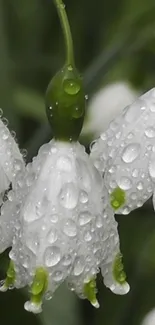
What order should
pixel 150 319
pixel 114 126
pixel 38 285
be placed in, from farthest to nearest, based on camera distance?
pixel 150 319 < pixel 114 126 < pixel 38 285

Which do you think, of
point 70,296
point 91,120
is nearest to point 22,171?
point 91,120

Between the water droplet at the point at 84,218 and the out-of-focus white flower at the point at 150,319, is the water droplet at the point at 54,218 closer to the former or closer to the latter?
the water droplet at the point at 84,218

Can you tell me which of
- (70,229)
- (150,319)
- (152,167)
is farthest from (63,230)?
(150,319)

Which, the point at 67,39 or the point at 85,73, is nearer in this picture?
the point at 67,39

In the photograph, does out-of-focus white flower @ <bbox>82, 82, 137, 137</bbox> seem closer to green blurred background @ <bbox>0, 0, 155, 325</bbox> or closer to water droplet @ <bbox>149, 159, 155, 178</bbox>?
green blurred background @ <bbox>0, 0, 155, 325</bbox>

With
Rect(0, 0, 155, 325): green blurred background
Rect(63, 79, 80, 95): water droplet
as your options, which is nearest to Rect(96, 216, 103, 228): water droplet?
Rect(63, 79, 80, 95): water droplet

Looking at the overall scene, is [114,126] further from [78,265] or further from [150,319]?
[150,319]
